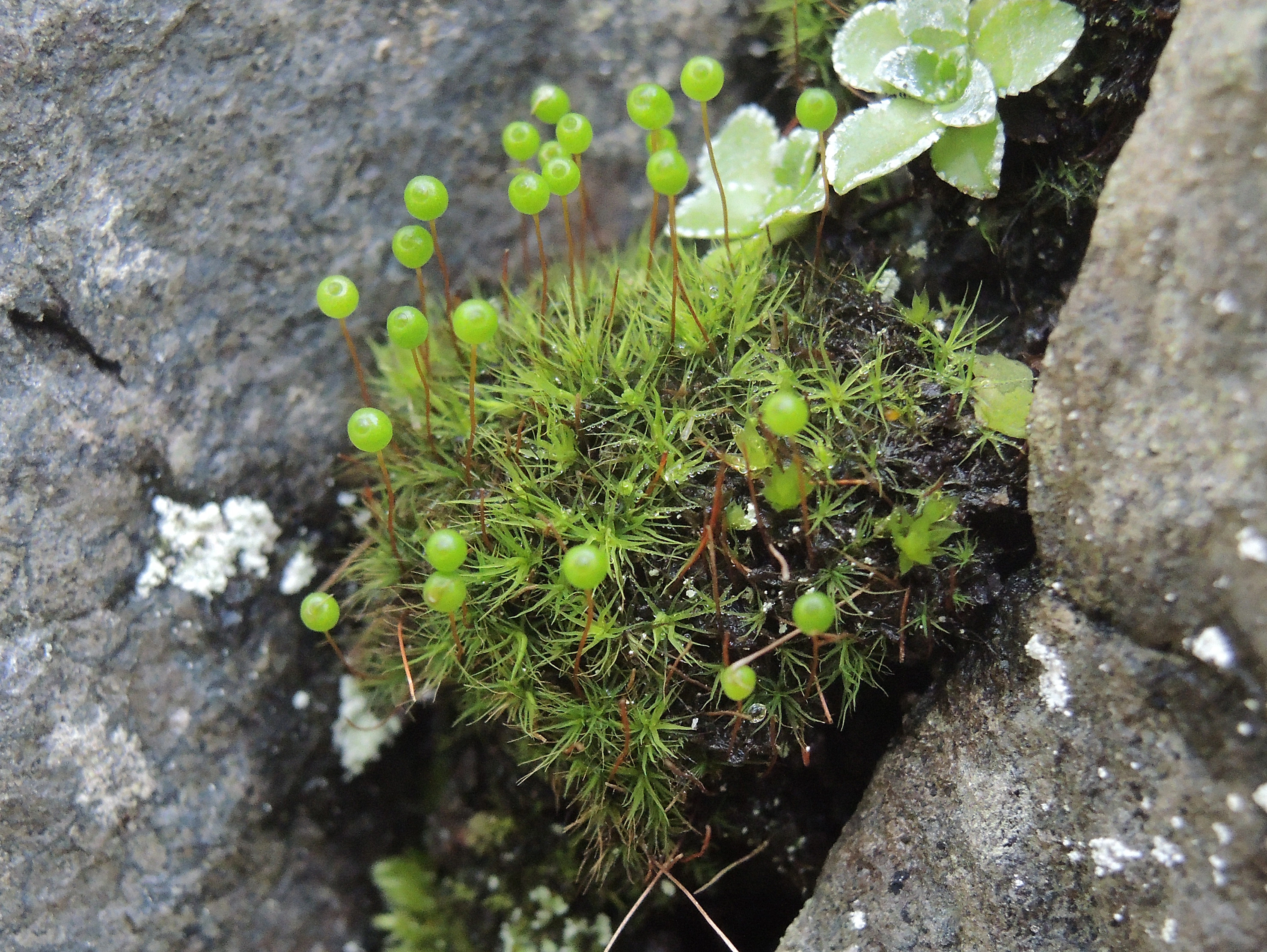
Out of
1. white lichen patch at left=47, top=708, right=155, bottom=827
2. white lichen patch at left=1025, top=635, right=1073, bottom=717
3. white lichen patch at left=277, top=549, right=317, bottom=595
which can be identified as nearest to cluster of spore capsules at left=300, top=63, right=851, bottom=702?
white lichen patch at left=277, top=549, right=317, bottom=595

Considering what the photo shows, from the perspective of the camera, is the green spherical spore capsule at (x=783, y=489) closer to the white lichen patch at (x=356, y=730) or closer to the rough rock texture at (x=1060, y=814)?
the rough rock texture at (x=1060, y=814)

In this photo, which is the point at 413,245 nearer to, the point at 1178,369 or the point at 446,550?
the point at 446,550

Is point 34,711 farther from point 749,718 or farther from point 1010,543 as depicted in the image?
point 1010,543

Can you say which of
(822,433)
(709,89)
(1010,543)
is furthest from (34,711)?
(1010,543)

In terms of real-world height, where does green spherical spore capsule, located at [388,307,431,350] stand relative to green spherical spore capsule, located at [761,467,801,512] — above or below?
above

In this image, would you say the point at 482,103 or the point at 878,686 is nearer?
the point at 878,686

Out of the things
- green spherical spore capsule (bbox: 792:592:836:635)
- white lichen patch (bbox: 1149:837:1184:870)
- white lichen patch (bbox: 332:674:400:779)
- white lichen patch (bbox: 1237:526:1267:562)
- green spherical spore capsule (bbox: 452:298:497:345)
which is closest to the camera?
white lichen patch (bbox: 1237:526:1267:562)

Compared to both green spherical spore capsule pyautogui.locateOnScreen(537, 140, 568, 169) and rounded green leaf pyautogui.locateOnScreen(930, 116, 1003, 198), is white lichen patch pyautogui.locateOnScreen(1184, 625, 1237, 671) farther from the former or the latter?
green spherical spore capsule pyautogui.locateOnScreen(537, 140, 568, 169)

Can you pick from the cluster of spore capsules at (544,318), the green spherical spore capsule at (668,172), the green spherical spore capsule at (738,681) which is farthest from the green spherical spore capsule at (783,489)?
the green spherical spore capsule at (668,172)
